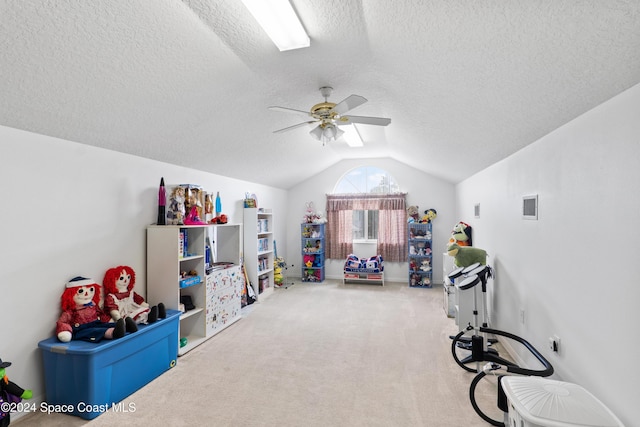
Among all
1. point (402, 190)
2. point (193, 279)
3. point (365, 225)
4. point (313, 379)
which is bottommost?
point (313, 379)

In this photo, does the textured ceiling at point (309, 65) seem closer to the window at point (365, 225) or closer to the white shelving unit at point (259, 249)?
the white shelving unit at point (259, 249)

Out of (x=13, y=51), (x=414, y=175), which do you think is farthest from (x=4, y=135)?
(x=414, y=175)

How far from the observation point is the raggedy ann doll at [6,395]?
1.88 meters

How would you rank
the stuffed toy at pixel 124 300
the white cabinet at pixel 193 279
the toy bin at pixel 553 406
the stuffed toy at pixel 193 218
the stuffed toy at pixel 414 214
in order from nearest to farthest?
the toy bin at pixel 553 406 < the stuffed toy at pixel 124 300 < the white cabinet at pixel 193 279 < the stuffed toy at pixel 193 218 < the stuffed toy at pixel 414 214

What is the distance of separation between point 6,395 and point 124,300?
3.18 feet

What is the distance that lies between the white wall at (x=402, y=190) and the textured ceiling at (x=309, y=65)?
3.20m

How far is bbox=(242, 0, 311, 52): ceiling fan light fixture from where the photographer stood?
1620mm

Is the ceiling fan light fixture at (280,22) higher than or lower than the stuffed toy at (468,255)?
higher

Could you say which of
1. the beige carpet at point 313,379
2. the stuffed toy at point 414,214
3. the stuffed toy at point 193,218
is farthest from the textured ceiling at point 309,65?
the stuffed toy at point 414,214

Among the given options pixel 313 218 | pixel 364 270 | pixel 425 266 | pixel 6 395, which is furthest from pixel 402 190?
pixel 6 395

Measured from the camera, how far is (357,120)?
270 centimetres

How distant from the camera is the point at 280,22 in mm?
1768

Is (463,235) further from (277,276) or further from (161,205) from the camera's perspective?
(161,205)

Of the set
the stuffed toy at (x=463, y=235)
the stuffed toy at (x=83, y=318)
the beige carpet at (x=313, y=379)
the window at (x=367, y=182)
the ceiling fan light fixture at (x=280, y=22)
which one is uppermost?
the ceiling fan light fixture at (x=280, y=22)
